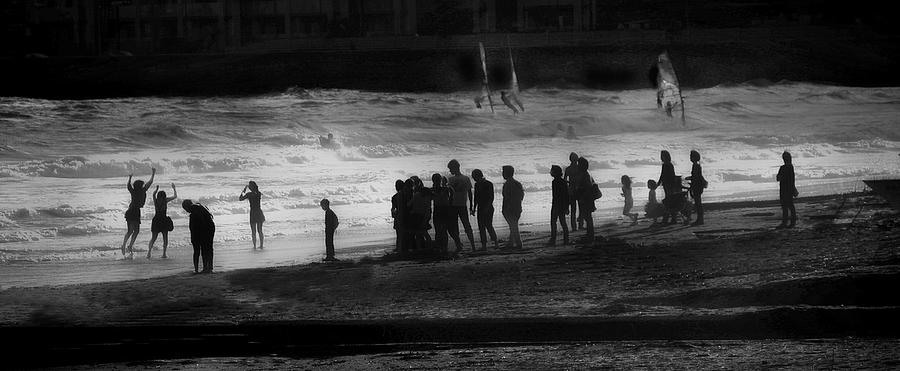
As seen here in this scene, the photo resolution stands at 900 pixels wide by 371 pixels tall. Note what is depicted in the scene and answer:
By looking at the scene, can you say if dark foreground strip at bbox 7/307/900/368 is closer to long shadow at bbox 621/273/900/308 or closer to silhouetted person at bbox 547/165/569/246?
long shadow at bbox 621/273/900/308

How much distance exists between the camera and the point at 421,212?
14.7 meters

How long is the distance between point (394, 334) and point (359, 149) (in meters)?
32.4

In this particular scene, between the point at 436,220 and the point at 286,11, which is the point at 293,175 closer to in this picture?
the point at 436,220

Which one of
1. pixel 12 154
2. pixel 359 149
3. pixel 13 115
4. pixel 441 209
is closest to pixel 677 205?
pixel 441 209

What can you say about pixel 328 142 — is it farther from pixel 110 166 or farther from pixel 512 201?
pixel 512 201

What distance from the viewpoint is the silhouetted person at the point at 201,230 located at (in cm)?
1395

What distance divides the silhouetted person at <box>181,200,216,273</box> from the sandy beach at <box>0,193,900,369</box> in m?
0.35

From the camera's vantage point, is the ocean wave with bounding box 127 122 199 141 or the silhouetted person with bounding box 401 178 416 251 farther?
the ocean wave with bounding box 127 122 199 141

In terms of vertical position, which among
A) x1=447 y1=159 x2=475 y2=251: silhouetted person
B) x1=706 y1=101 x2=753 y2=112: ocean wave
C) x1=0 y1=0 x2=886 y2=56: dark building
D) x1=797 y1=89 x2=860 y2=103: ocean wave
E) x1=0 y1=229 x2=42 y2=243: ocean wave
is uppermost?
x1=0 y1=0 x2=886 y2=56: dark building

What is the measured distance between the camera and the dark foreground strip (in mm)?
9312

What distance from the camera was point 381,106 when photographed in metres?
53.8

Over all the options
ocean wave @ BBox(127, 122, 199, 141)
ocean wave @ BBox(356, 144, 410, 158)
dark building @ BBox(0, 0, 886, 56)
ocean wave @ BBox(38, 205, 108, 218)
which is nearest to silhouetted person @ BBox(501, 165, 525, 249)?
ocean wave @ BBox(38, 205, 108, 218)

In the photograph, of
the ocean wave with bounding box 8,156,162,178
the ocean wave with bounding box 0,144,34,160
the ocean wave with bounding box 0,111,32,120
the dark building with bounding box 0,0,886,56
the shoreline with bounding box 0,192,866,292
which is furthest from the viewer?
the dark building with bounding box 0,0,886,56

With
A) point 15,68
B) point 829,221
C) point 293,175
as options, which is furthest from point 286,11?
point 829,221
